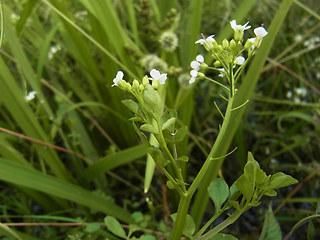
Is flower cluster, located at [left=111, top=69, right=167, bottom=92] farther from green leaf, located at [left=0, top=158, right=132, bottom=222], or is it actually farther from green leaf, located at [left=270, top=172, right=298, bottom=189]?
green leaf, located at [left=0, top=158, right=132, bottom=222]

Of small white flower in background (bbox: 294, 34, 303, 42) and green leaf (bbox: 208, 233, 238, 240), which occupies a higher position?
green leaf (bbox: 208, 233, 238, 240)

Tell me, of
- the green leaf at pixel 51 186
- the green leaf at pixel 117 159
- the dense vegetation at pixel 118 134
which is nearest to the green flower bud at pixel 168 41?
the dense vegetation at pixel 118 134

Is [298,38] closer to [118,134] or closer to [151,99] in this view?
[118,134]

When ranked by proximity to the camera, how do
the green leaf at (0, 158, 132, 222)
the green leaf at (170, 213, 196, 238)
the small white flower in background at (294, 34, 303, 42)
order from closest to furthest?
the green leaf at (170, 213, 196, 238) → the green leaf at (0, 158, 132, 222) → the small white flower in background at (294, 34, 303, 42)

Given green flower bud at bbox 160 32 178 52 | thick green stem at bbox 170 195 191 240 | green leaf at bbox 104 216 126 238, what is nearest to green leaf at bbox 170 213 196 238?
thick green stem at bbox 170 195 191 240

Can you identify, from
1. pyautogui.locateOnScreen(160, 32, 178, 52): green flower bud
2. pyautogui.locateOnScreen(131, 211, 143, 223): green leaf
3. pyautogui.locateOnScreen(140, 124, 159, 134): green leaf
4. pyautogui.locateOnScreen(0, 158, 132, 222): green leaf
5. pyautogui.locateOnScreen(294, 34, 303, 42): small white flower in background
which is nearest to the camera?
pyautogui.locateOnScreen(140, 124, 159, 134): green leaf

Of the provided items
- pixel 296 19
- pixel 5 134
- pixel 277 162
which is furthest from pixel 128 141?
pixel 296 19

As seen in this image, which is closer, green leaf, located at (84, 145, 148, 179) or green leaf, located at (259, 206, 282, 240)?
green leaf, located at (259, 206, 282, 240)

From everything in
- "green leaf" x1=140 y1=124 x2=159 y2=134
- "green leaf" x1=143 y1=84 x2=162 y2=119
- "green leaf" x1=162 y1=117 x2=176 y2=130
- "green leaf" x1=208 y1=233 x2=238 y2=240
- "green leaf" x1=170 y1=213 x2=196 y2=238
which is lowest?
"green leaf" x1=208 y1=233 x2=238 y2=240

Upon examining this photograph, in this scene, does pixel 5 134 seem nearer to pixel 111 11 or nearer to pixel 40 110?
pixel 40 110

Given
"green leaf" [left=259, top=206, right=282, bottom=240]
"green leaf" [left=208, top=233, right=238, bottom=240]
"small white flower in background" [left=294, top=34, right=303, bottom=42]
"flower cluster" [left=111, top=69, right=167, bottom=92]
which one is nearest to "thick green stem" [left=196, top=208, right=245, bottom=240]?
"green leaf" [left=208, top=233, right=238, bottom=240]
